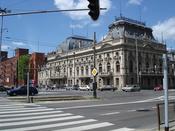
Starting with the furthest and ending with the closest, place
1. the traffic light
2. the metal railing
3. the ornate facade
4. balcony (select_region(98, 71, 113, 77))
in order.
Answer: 1. balcony (select_region(98, 71, 113, 77))
2. the ornate facade
3. the metal railing
4. the traffic light

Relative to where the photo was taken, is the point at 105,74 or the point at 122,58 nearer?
the point at 122,58

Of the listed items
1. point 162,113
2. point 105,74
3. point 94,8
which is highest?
point 105,74

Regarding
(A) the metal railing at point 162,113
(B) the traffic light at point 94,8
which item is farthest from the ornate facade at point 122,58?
(B) the traffic light at point 94,8

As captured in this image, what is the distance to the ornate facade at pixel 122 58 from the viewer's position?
90125 millimetres

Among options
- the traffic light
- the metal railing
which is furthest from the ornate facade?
the traffic light

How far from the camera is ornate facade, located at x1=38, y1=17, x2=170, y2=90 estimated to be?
296ft

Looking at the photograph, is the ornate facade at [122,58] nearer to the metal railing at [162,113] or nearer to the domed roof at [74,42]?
the domed roof at [74,42]

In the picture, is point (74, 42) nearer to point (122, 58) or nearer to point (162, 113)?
point (122, 58)

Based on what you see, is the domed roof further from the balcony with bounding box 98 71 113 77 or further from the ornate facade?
the balcony with bounding box 98 71 113 77

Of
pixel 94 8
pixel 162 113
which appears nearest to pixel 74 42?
pixel 162 113

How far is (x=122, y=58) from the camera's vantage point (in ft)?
294

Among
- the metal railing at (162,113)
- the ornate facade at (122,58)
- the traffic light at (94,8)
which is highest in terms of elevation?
the ornate facade at (122,58)

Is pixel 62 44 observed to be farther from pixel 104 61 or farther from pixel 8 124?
pixel 8 124

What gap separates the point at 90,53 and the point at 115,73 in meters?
15.4
